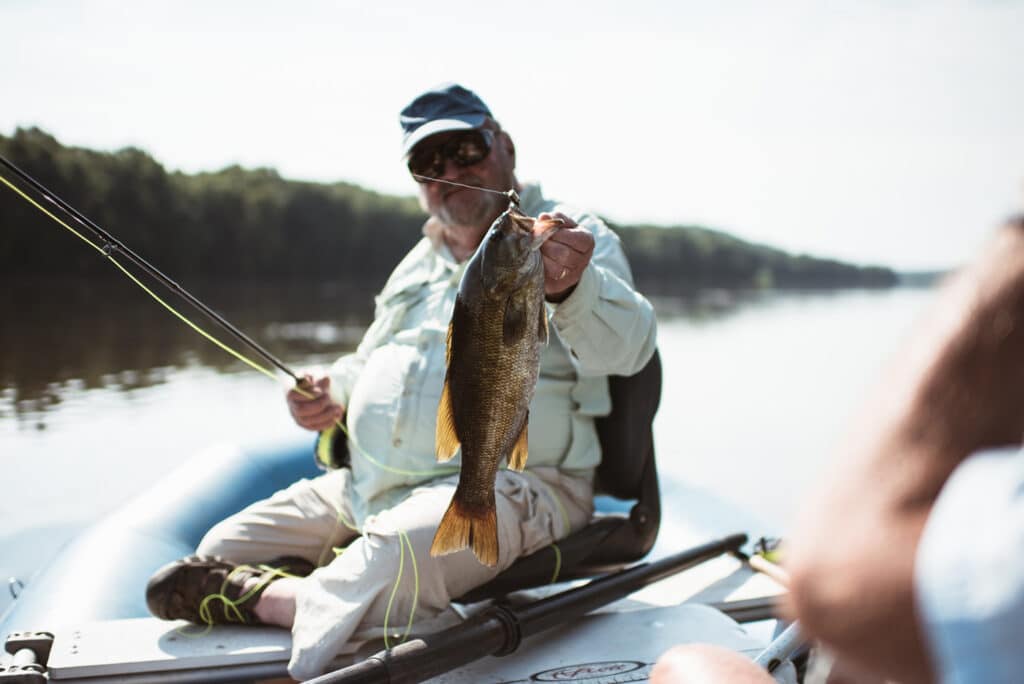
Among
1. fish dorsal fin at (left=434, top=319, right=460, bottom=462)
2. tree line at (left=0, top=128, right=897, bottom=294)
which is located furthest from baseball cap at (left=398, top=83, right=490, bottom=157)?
tree line at (left=0, top=128, right=897, bottom=294)

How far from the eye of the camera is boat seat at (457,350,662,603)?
3.06 meters

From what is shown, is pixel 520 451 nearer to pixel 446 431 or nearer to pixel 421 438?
pixel 446 431

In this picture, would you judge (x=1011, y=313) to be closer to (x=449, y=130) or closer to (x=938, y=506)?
(x=938, y=506)

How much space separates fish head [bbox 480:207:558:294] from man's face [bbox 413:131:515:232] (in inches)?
48.3

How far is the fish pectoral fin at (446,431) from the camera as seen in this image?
7.07 feet

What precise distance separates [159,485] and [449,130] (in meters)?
2.82

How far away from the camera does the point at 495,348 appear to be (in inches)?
81.9

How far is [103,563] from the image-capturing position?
12.1ft

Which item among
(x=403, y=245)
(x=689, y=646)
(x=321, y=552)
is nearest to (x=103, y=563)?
(x=321, y=552)

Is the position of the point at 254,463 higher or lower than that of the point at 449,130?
lower

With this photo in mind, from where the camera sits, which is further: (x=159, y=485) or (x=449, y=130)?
(x=159, y=485)

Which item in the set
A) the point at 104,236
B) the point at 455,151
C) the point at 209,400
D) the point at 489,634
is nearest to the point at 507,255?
the point at 489,634

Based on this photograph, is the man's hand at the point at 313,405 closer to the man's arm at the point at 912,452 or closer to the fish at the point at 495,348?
the fish at the point at 495,348

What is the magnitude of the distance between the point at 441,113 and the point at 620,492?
65.9 inches
